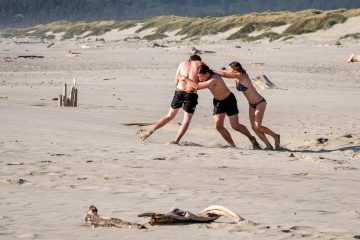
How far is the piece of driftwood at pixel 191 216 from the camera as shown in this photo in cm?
570

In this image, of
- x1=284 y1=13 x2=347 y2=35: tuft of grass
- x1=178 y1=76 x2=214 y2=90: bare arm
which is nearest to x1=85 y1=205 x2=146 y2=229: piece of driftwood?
x1=178 y1=76 x2=214 y2=90: bare arm

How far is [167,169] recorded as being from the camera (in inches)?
336

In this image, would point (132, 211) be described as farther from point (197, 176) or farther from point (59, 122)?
point (59, 122)

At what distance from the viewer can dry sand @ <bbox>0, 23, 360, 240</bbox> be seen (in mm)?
5770

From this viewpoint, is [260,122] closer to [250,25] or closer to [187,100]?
[187,100]

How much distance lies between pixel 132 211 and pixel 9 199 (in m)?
1.05

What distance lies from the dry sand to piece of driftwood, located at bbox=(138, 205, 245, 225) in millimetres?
69

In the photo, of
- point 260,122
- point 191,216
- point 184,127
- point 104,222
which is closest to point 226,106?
point 260,122

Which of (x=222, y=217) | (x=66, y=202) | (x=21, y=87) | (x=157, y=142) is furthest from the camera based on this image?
(x=21, y=87)

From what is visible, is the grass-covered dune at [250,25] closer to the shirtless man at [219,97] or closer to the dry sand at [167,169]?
the dry sand at [167,169]

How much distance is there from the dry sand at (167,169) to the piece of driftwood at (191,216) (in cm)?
7

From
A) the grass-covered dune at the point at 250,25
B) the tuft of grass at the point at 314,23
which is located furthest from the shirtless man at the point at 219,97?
the tuft of grass at the point at 314,23

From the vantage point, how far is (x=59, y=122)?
13000mm

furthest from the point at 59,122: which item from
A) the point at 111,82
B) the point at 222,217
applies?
the point at 111,82
